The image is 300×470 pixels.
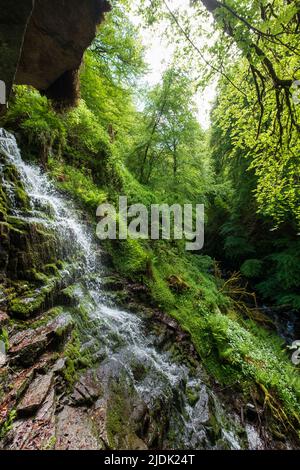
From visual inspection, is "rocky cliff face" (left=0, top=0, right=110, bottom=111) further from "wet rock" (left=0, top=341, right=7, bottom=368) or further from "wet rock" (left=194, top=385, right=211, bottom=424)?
"wet rock" (left=194, top=385, right=211, bottom=424)

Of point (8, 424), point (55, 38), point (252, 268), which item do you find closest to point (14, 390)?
point (8, 424)

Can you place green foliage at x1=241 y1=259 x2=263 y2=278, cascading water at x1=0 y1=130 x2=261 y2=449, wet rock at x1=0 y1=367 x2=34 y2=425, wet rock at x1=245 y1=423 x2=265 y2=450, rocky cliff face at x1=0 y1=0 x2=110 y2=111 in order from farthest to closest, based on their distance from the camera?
1. green foliage at x1=241 y1=259 x2=263 y2=278
2. wet rock at x1=245 y1=423 x2=265 y2=450
3. cascading water at x1=0 y1=130 x2=261 y2=449
4. rocky cliff face at x1=0 y1=0 x2=110 y2=111
5. wet rock at x1=0 y1=367 x2=34 y2=425

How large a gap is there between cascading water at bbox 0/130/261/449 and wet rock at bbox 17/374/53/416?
1.07 m

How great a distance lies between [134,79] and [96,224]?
6.19 metres

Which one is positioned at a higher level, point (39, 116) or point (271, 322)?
point (39, 116)

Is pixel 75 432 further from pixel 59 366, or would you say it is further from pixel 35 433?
pixel 59 366

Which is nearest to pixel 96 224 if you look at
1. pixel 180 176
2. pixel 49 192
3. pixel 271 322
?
pixel 49 192

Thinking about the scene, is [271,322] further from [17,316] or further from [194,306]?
[17,316]

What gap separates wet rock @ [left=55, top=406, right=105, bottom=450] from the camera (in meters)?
2.72

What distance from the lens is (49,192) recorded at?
21.0ft

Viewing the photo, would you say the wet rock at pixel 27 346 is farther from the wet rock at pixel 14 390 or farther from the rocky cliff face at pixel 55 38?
the rocky cliff face at pixel 55 38

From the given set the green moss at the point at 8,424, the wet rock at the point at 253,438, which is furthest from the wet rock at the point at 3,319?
Result: the wet rock at the point at 253,438

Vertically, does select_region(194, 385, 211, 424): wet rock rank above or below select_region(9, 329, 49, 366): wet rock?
below

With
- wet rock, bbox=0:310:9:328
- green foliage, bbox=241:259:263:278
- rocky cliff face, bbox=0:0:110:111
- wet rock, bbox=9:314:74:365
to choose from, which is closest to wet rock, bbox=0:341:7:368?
wet rock, bbox=9:314:74:365
